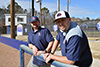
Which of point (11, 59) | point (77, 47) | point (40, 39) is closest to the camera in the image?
point (77, 47)

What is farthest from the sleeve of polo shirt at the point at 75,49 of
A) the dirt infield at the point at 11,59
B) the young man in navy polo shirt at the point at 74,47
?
the dirt infield at the point at 11,59

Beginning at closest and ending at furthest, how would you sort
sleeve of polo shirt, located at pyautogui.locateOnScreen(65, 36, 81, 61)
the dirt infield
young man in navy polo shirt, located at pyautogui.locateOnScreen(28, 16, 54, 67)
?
sleeve of polo shirt, located at pyautogui.locateOnScreen(65, 36, 81, 61)
young man in navy polo shirt, located at pyautogui.locateOnScreen(28, 16, 54, 67)
the dirt infield

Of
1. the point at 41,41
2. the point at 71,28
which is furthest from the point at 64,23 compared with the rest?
the point at 41,41

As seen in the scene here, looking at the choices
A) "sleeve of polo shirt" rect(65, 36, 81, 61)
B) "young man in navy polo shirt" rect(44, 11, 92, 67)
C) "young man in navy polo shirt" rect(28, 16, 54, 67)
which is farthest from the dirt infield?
"sleeve of polo shirt" rect(65, 36, 81, 61)

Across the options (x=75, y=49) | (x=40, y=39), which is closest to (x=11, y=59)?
(x=40, y=39)

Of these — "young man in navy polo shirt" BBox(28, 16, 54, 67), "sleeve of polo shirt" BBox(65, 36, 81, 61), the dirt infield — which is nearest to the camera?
"sleeve of polo shirt" BBox(65, 36, 81, 61)

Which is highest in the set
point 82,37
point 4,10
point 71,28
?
point 4,10

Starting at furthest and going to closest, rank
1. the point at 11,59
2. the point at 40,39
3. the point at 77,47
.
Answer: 1. the point at 11,59
2. the point at 40,39
3. the point at 77,47

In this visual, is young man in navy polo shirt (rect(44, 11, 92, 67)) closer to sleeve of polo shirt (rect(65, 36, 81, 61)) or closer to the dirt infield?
sleeve of polo shirt (rect(65, 36, 81, 61))

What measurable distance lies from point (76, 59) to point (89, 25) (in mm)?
24561

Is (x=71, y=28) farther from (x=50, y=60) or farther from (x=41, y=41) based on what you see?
(x=41, y=41)

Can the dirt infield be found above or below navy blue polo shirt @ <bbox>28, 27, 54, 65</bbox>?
below

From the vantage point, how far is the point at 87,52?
152cm

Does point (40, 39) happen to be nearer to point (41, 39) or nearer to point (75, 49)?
point (41, 39)
